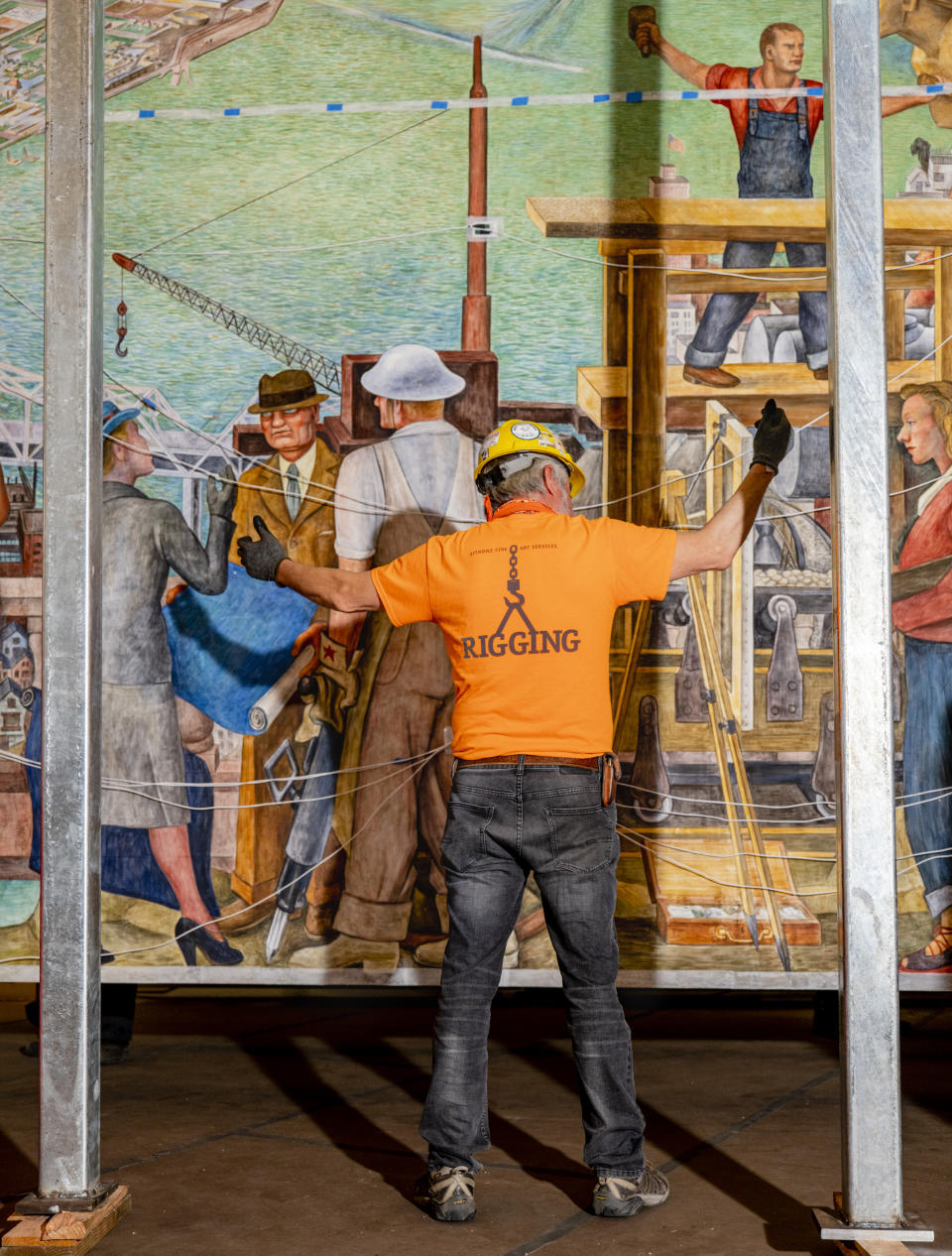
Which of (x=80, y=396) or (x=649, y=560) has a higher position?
(x=80, y=396)

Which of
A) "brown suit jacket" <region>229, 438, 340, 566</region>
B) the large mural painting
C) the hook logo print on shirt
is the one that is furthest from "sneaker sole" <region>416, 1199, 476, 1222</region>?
"brown suit jacket" <region>229, 438, 340, 566</region>

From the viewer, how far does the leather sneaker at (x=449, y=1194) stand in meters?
Result: 3.24

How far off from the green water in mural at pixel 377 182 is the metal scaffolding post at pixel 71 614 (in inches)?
73.5

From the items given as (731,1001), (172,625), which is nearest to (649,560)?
(172,625)

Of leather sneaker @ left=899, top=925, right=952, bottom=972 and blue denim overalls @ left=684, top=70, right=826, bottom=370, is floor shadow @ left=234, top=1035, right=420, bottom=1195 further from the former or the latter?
blue denim overalls @ left=684, top=70, right=826, bottom=370

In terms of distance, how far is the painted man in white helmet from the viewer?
16.1ft

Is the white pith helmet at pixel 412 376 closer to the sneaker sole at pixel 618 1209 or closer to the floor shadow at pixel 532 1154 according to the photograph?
the floor shadow at pixel 532 1154

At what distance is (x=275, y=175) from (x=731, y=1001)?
4265mm

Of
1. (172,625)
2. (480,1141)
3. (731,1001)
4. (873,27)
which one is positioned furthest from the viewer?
(731,1001)

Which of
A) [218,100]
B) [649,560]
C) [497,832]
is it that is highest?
[218,100]

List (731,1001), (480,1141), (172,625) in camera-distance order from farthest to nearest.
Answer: (731,1001) < (172,625) < (480,1141)

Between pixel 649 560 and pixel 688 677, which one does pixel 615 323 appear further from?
pixel 649 560

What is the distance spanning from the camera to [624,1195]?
128 inches

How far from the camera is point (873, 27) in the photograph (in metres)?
2.96
